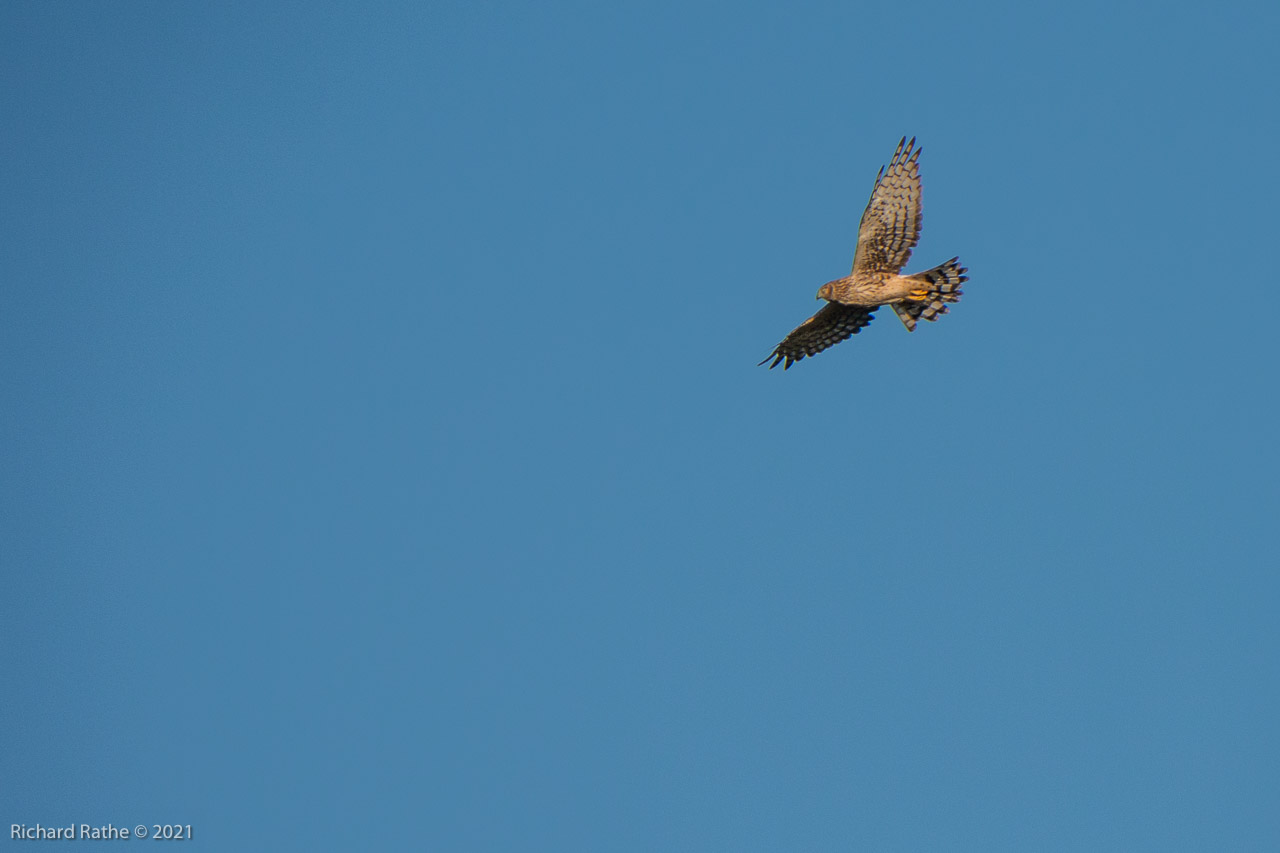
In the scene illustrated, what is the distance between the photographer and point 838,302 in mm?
24297

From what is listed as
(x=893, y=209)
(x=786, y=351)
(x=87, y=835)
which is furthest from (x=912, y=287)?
(x=87, y=835)

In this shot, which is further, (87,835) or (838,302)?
(87,835)

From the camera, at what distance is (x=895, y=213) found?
23609 millimetres

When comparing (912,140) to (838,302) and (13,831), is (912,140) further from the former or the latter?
(13,831)

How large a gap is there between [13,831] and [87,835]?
60.3 inches

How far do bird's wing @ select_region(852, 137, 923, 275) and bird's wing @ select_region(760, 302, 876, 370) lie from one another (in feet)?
6.51

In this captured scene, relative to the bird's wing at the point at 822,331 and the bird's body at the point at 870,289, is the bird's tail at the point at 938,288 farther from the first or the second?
the bird's wing at the point at 822,331

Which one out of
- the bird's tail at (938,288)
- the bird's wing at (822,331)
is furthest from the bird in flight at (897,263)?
the bird's wing at (822,331)

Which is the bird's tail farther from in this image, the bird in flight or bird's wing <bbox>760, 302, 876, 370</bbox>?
bird's wing <bbox>760, 302, 876, 370</bbox>

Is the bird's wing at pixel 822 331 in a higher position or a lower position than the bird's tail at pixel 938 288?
higher

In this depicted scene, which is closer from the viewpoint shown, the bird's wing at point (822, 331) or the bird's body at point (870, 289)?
the bird's body at point (870, 289)

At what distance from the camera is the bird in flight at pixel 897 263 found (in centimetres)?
2325

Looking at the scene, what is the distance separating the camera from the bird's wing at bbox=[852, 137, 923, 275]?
23516 mm

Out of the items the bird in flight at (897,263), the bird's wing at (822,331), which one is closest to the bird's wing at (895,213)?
the bird in flight at (897,263)
